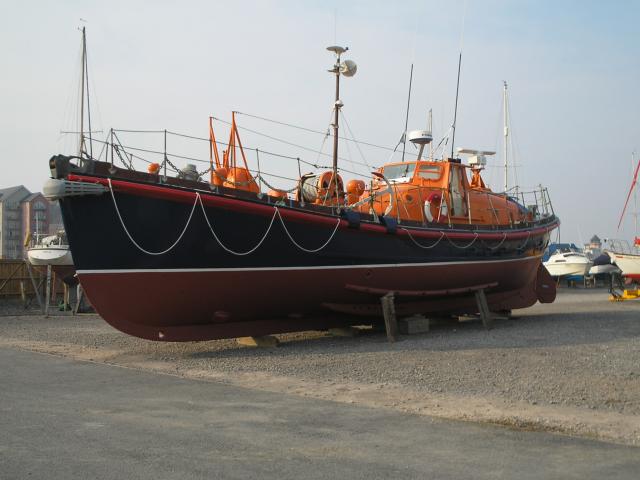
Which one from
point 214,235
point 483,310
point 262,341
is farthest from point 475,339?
point 214,235

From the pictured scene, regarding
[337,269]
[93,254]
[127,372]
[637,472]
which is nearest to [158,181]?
[93,254]

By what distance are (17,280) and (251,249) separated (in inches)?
545

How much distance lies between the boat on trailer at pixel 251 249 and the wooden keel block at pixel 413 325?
42 cm

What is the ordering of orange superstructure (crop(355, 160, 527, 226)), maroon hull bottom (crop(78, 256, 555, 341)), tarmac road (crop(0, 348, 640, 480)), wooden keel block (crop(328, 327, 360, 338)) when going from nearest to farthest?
tarmac road (crop(0, 348, 640, 480)), maroon hull bottom (crop(78, 256, 555, 341)), wooden keel block (crop(328, 327, 360, 338)), orange superstructure (crop(355, 160, 527, 226))

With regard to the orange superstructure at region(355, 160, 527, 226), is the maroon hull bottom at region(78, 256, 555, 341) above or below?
below

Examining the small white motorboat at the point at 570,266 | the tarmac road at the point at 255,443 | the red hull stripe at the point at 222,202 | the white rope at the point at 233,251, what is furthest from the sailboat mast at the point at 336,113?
the small white motorboat at the point at 570,266

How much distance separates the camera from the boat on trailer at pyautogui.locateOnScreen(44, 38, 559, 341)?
8422 millimetres

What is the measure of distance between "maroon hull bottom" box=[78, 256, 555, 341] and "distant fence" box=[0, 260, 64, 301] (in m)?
12.1

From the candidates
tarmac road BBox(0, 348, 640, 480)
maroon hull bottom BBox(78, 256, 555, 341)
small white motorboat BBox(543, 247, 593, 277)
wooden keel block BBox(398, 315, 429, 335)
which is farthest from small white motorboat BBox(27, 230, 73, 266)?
small white motorboat BBox(543, 247, 593, 277)

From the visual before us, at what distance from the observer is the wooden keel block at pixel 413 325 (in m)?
11.2

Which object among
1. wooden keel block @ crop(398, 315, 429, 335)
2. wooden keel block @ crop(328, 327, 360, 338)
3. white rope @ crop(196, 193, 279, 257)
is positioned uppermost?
white rope @ crop(196, 193, 279, 257)

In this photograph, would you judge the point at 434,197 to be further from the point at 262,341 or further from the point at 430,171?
the point at 262,341

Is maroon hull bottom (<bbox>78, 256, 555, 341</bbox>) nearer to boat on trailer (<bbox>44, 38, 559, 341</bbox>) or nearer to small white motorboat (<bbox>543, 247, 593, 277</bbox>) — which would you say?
boat on trailer (<bbox>44, 38, 559, 341</bbox>)

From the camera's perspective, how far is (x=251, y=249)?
9219 millimetres
